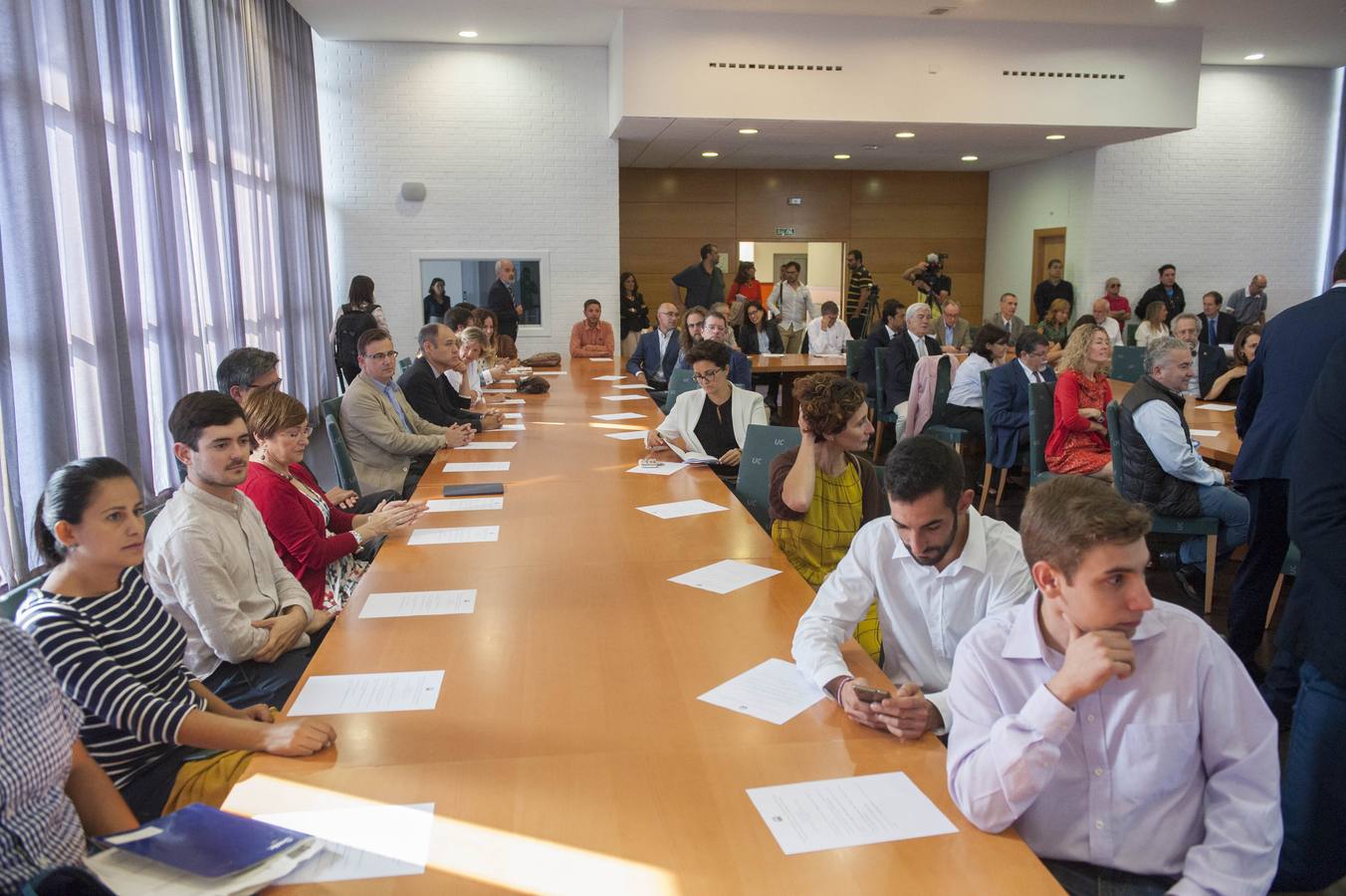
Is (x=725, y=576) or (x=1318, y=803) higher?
(x=725, y=576)

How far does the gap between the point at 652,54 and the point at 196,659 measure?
799cm

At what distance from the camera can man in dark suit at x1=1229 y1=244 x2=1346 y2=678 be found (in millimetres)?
3316

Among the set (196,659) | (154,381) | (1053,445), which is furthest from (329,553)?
(1053,445)

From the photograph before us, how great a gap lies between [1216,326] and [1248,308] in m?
0.79

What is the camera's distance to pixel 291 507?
324 cm

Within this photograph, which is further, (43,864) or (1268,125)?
(1268,125)

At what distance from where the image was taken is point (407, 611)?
8.24 feet

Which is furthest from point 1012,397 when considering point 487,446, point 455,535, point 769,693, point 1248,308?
point 1248,308

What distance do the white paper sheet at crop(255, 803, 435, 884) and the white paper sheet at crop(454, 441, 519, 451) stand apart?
3.50 metres

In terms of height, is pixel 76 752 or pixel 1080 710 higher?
pixel 1080 710

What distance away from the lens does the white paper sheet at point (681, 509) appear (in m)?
3.56

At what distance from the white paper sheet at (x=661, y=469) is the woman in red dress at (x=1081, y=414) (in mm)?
2293

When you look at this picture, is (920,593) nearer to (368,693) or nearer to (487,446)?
(368,693)

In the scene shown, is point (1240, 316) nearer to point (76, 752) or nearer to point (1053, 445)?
point (1053, 445)
